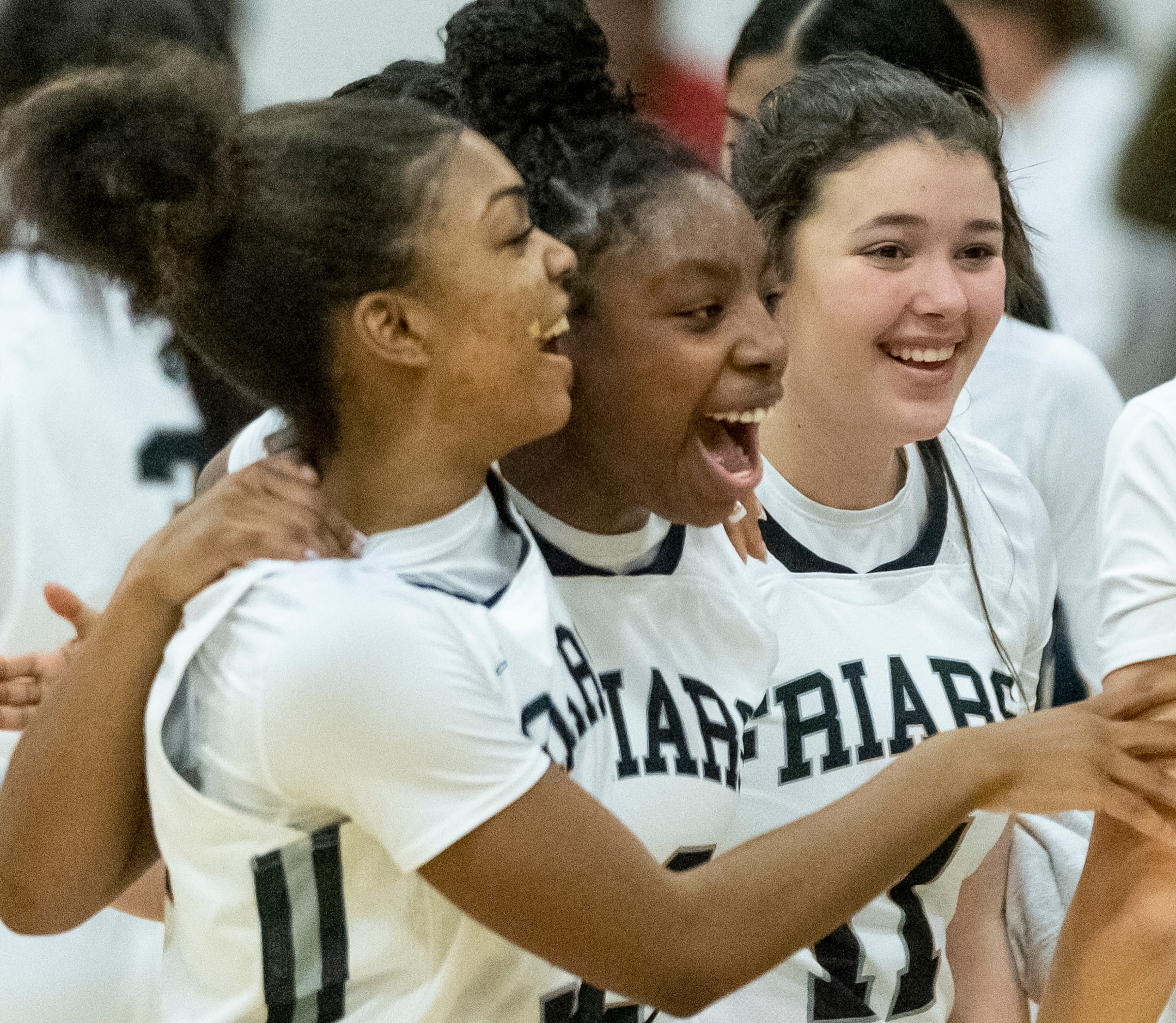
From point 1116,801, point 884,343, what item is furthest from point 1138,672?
point 884,343

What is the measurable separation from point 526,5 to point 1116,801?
1.65 feet

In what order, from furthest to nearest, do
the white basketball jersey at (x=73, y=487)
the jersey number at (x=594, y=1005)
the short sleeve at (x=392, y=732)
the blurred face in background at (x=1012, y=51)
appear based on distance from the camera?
the blurred face in background at (x=1012, y=51) < the white basketball jersey at (x=73, y=487) < the jersey number at (x=594, y=1005) < the short sleeve at (x=392, y=732)

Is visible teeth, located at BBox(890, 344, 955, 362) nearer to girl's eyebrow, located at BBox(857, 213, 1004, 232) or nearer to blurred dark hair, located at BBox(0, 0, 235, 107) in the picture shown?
girl's eyebrow, located at BBox(857, 213, 1004, 232)

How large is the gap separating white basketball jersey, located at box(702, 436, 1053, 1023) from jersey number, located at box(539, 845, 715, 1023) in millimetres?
91

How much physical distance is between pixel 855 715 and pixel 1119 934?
198 millimetres

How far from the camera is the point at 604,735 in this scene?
691 mm

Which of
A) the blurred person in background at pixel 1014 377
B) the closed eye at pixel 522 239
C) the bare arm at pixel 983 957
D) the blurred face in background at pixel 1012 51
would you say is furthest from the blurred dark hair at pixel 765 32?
the bare arm at pixel 983 957

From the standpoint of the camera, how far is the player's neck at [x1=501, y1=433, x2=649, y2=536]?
0.74 metres

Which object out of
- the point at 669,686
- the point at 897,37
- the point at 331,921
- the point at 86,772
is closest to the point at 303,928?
the point at 331,921

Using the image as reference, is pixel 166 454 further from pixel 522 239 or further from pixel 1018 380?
pixel 1018 380

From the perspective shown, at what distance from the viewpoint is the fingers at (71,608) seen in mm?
710

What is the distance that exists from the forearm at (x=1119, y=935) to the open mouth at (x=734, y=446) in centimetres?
30

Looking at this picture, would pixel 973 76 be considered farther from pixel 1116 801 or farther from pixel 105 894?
pixel 105 894

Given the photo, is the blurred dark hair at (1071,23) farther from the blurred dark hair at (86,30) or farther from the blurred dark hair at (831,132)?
the blurred dark hair at (86,30)
